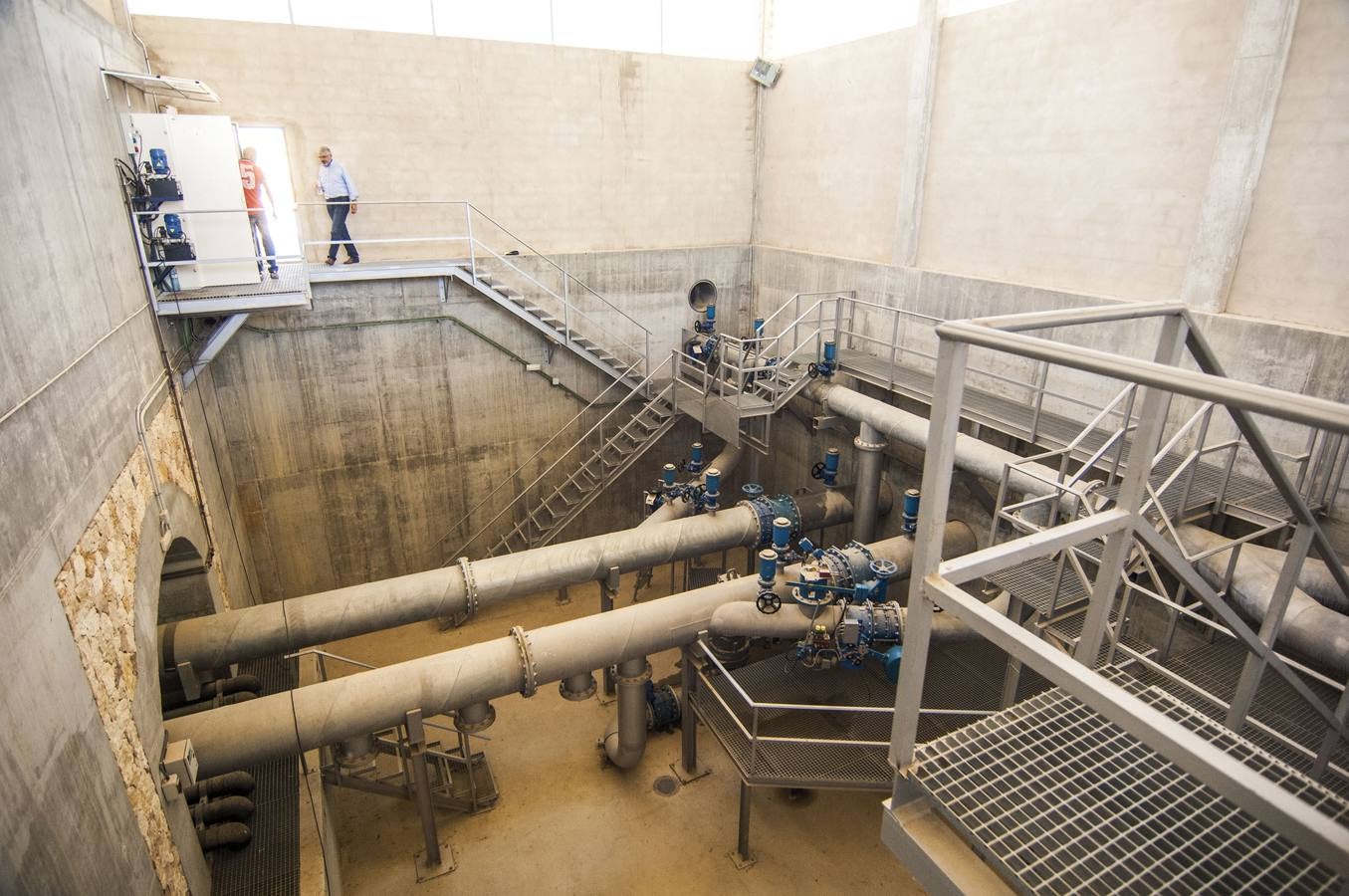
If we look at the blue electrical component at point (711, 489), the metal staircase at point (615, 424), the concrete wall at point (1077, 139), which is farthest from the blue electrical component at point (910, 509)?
the concrete wall at point (1077, 139)

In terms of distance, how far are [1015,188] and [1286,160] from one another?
3229 millimetres

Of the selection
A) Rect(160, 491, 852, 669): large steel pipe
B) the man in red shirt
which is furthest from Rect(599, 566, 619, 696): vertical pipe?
the man in red shirt

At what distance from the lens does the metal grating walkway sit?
21.2 ft

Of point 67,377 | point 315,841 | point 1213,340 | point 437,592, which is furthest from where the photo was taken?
point 437,592

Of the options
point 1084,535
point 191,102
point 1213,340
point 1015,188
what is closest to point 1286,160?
point 1213,340

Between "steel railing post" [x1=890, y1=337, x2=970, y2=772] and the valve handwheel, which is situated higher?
"steel railing post" [x1=890, y1=337, x2=970, y2=772]

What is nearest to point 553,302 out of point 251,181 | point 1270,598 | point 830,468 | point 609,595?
point 251,181

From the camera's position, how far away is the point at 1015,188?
9.98 meters

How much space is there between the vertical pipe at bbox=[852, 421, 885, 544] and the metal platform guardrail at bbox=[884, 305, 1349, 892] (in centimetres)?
686

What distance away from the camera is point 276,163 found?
11.5 meters

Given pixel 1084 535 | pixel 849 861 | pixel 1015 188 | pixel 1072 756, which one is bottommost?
pixel 849 861

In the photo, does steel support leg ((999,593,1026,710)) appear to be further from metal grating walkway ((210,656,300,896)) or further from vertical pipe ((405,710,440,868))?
metal grating walkway ((210,656,300,896))

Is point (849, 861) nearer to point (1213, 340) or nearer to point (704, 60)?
point (1213, 340)

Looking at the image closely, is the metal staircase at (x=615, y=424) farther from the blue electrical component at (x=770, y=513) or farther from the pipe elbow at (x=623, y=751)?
the pipe elbow at (x=623, y=751)
